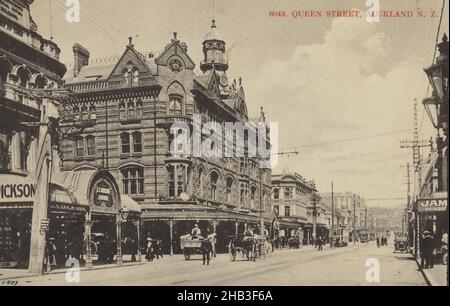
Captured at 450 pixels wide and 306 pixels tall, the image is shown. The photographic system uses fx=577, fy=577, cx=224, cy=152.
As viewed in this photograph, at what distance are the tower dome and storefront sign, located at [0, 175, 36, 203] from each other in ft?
119

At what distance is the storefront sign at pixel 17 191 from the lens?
2119 cm

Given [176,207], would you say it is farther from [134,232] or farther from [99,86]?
[99,86]

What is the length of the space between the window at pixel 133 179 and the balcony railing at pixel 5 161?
45.1ft

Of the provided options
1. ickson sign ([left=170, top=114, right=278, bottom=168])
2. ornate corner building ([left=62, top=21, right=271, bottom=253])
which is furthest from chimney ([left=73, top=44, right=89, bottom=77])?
ickson sign ([left=170, top=114, right=278, bottom=168])

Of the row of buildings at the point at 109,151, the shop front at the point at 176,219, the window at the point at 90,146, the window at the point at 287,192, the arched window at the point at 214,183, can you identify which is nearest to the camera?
the row of buildings at the point at 109,151

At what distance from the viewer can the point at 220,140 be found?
4747 centimetres

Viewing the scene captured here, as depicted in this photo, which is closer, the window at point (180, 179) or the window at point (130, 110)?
the window at point (130, 110)

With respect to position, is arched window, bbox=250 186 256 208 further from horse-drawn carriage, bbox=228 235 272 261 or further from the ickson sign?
horse-drawn carriage, bbox=228 235 272 261

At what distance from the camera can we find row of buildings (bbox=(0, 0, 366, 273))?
2320cm

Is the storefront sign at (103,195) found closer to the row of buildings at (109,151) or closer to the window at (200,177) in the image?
the row of buildings at (109,151)

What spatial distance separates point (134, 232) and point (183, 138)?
731 cm

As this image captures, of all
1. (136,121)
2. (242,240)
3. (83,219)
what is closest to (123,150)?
(136,121)

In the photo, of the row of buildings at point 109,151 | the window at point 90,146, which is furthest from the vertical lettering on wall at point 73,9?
the window at point 90,146

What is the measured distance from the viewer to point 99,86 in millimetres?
39250
